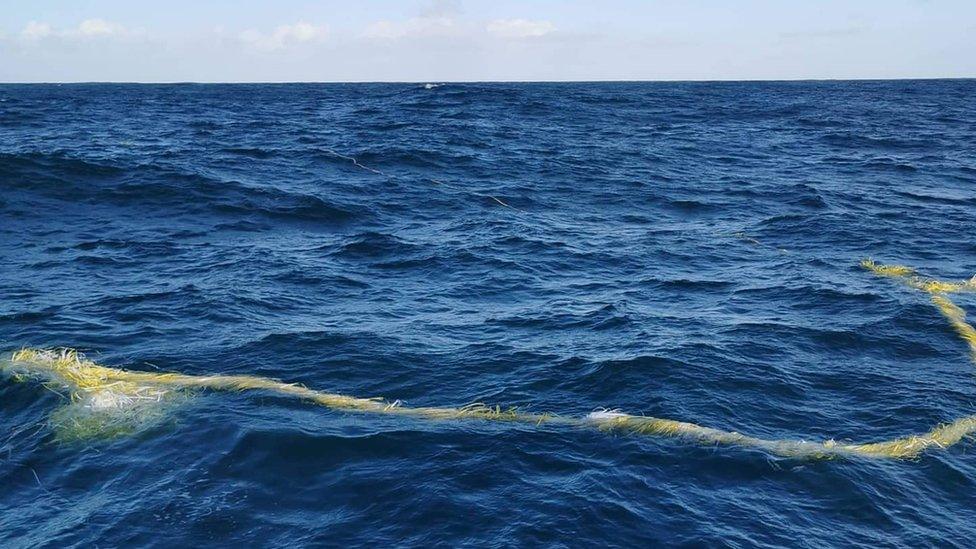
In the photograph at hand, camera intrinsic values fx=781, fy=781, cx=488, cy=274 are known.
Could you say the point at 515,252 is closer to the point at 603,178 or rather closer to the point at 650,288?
the point at 650,288

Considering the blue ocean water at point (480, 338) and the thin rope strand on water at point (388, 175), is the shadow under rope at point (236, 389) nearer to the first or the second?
the blue ocean water at point (480, 338)

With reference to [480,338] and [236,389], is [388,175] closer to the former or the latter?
[480,338]

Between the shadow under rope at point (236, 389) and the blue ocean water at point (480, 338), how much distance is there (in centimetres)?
35

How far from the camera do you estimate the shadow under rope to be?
1253 cm

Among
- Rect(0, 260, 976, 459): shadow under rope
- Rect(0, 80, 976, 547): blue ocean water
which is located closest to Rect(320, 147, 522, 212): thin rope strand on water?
Rect(0, 80, 976, 547): blue ocean water

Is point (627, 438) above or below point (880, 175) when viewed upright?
below

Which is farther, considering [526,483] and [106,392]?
[106,392]

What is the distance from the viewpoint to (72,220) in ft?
91.7

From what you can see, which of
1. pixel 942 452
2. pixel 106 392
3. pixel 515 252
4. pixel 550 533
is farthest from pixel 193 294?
pixel 942 452

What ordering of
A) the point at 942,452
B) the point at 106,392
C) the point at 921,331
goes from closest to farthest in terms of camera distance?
1. the point at 942,452
2. the point at 106,392
3. the point at 921,331

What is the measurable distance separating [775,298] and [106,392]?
1604cm

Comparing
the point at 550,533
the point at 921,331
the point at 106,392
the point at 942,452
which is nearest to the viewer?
the point at 550,533

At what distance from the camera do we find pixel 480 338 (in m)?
17.5

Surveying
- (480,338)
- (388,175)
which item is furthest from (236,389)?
(388,175)
